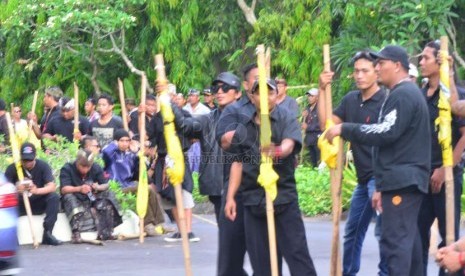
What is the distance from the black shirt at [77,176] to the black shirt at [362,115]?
5.26 m

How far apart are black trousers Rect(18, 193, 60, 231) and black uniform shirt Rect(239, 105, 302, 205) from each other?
541 cm

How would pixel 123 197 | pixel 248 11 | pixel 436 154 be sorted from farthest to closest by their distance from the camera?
1. pixel 248 11
2. pixel 123 197
3. pixel 436 154

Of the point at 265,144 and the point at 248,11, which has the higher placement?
the point at 248,11

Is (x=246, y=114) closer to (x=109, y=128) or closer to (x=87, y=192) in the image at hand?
(x=87, y=192)

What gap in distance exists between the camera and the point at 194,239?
47.4 feet

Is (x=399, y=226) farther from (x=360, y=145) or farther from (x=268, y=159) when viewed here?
(x=360, y=145)

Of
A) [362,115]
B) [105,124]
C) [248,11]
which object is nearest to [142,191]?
[105,124]

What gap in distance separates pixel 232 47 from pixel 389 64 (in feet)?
54.4

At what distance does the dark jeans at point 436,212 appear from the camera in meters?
9.33

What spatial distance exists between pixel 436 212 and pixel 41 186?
241 inches

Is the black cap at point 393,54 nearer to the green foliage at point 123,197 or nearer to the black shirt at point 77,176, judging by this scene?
the black shirt at point 77,176

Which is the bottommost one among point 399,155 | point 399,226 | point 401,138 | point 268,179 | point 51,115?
point 399,226

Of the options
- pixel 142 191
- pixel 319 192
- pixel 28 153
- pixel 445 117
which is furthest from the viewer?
pixel 319 192

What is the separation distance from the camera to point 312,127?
19.8 metres
